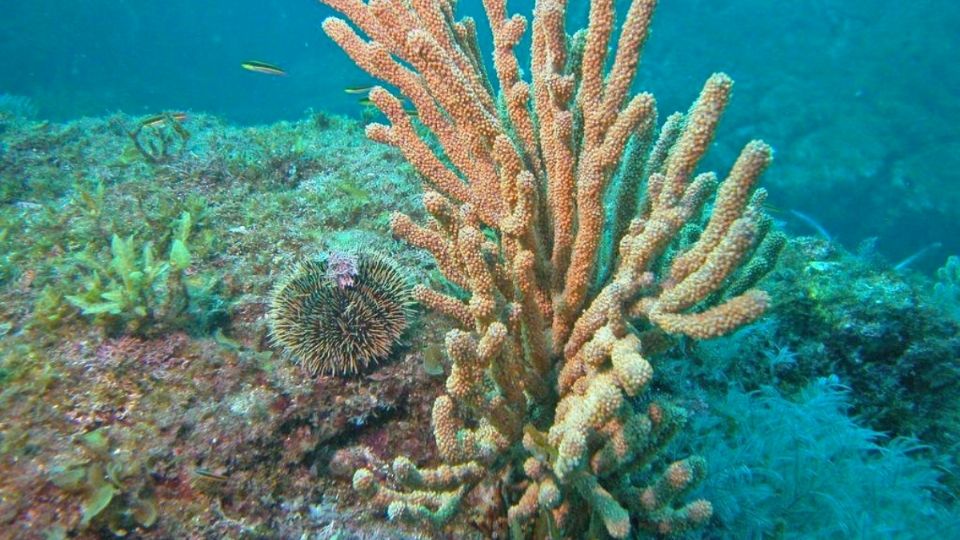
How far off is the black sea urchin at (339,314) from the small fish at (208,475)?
75 centimetres

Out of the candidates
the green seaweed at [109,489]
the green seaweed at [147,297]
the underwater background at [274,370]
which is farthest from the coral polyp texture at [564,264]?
the green seaweed at [147,297]

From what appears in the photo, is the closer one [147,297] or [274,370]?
[274,370]

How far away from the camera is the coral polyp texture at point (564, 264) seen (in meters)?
2.27

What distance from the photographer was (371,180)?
5883 millimetres

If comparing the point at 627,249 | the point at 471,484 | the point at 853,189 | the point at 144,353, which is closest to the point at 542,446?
the point at 471,484

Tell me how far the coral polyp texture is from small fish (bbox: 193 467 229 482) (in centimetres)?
85

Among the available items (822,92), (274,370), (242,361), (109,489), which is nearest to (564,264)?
(274,370)

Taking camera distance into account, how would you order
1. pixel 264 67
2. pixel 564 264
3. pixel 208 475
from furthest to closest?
pixel 264 67
pixel 564 264
pixel 208 475

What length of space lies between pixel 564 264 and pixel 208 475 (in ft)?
7.55

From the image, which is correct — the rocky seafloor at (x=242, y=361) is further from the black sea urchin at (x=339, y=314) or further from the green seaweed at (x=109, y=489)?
the black sea urchin at (x=339, y=314)

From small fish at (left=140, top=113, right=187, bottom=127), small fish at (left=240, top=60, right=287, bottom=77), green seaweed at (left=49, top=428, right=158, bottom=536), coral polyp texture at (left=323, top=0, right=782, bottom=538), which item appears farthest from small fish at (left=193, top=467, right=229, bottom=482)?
small fish at (left=240, top=60, right=287, bottom=77)

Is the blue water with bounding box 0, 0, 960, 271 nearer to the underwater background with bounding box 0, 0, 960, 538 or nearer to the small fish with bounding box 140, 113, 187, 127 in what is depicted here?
the small fish with bounding box 140, 113, 187, 127

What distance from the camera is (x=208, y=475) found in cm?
270

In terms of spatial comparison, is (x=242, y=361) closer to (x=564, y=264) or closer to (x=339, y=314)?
(x=339, y=314)
